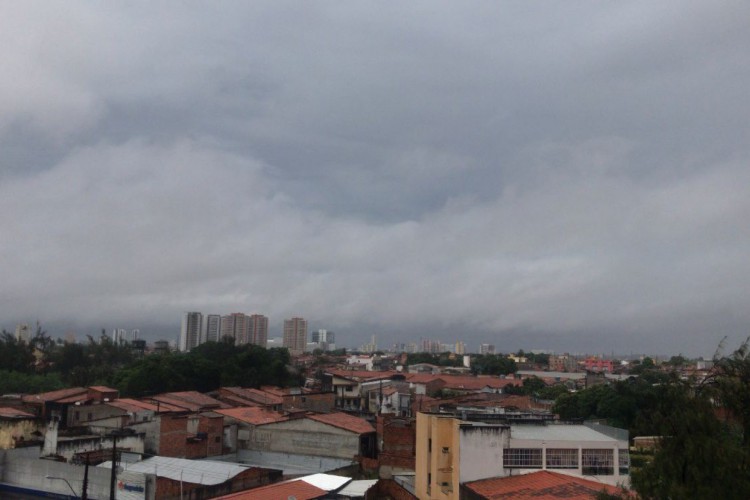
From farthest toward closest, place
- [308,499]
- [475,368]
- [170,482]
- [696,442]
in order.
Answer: [475,368], [170,482], [308,499], [696,442]

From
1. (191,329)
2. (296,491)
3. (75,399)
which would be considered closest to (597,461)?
(296,491)

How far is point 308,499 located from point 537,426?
9.45 m

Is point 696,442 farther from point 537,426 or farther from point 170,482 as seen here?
point 170,482

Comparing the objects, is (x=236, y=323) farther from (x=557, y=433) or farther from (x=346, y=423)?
(x=557, y=433)

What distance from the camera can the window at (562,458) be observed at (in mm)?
22484

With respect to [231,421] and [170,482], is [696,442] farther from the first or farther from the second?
[231,421]

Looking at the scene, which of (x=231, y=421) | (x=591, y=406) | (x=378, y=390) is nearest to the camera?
(x=231, y=421)

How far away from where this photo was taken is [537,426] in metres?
25.3

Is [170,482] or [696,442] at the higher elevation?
[696,442]

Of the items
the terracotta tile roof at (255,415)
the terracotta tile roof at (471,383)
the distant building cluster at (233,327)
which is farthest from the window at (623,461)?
the distant building cluster at (233,327)

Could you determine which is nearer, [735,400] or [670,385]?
[735,400]

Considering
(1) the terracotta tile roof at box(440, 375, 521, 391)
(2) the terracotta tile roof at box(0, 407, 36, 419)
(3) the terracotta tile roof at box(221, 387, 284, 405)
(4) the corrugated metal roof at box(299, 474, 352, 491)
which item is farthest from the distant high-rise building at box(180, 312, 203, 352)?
(4) the corrugated metal roof at box(299, 474, 352, 491)

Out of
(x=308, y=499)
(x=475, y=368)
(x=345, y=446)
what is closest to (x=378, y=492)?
(x=308, y=499)

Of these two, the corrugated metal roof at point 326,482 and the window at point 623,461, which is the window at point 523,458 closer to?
the window at point 623,461
